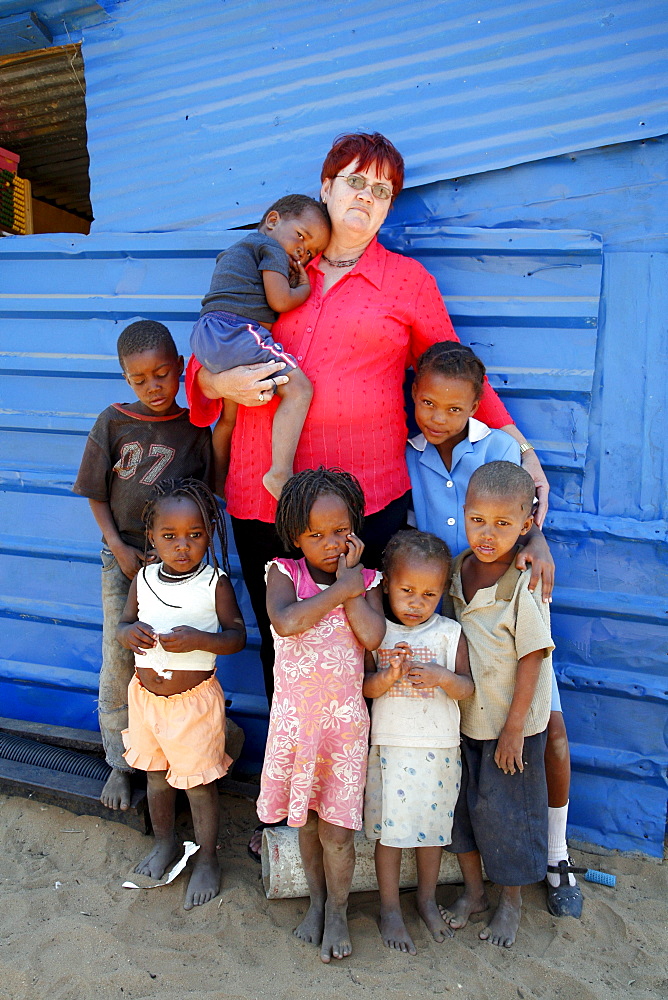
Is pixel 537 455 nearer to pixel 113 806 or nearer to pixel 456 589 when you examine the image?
pixel 456 589

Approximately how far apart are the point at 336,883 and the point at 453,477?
135 centimetres

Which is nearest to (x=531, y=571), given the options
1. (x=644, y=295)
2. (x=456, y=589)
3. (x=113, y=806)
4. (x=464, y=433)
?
(x=456, y=589)

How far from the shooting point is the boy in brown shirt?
2.31 m

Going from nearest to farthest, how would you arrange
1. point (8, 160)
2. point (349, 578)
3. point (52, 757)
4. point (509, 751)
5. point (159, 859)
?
1. point (349, 578)
2. point (509, 751)
3. point (159, 859)
4. point (52, 757)
5. point (8, 160)

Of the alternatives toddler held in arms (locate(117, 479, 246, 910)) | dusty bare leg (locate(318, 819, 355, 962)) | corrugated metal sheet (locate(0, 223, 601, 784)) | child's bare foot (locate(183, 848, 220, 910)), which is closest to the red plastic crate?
corrugated metal sheet (locate(0, 223, 601, 784))

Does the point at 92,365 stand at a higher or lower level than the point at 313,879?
higher

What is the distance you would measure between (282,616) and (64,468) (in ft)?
5.77

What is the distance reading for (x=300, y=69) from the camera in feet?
10.1

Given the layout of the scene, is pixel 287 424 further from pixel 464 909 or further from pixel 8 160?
pixel 8 160

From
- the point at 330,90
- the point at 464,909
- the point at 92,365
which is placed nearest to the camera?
the point at 464,909

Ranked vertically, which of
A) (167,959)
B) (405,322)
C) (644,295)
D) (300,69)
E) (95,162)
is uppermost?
(300,69)

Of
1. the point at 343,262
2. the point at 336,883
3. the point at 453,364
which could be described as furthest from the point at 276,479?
the point at 336,883

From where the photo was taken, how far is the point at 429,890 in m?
2.43

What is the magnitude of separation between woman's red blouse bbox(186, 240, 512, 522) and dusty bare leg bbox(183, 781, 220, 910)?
99 centimetres
